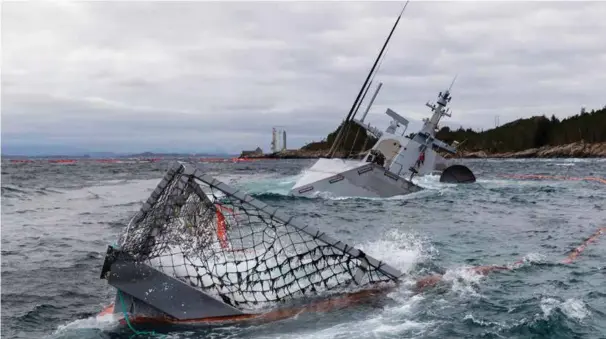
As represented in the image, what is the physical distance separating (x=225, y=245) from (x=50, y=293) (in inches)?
137

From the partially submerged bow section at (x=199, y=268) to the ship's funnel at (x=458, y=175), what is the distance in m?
31.8

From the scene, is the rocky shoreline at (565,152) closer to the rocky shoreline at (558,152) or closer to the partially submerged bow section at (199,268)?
the rocky shoreline at (558,152)

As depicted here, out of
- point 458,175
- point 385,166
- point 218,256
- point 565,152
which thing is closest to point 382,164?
point 385,166

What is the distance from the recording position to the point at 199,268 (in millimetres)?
10031

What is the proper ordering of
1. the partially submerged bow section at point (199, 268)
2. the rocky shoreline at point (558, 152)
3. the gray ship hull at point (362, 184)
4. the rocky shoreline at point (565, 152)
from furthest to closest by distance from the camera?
the rocky shoreline at point (558, 152) → the rocky shoreline at point (565, 152) → the gray ship hull at point (362, 184) → the partially submerged bow section at point (199, 268)

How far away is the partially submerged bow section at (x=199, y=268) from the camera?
9219 millimetres

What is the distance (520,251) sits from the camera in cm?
1462

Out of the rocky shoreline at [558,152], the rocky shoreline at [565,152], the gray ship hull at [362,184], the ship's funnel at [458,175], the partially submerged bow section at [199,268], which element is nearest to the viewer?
the partially submerged bow section at [199,268]

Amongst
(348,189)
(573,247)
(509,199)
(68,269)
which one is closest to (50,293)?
(68,269)

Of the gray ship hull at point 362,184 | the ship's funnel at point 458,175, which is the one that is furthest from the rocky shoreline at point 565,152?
the gray ship hull at point 362,184

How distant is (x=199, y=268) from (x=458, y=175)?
33744 millimetres

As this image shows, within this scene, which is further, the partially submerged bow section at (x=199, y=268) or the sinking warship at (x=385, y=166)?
the sinking warship at (x=385, y=166)

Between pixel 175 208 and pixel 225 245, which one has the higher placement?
pixel 175 208

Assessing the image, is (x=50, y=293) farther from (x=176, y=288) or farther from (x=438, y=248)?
(x=438, y=248)
